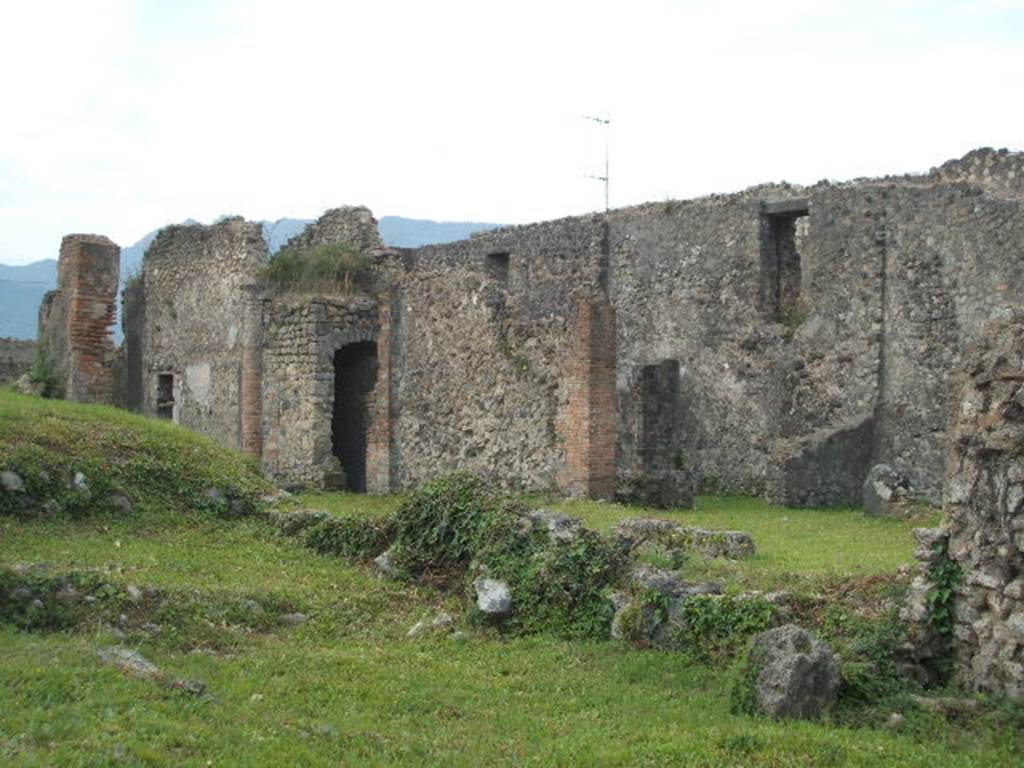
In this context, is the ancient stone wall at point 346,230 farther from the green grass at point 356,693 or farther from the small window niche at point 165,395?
the green grass at point 356,693

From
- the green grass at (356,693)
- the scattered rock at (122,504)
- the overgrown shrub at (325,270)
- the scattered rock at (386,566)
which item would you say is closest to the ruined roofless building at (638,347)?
the overgrown shrub at (325,270)

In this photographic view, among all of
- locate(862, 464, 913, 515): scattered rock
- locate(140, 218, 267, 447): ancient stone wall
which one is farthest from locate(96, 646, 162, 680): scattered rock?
locate(140, 218, 267, 447): ancient stone wall

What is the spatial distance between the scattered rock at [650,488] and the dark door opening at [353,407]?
5.39 metres

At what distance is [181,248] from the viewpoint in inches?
982

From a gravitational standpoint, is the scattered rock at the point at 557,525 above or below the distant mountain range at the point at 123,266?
below

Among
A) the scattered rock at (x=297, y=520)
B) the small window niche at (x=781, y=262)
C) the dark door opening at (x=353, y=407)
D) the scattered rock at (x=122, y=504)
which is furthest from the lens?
the small window niche at (x=781, y=262)

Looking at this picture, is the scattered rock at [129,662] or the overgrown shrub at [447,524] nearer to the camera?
the scattered rock at [129,662]

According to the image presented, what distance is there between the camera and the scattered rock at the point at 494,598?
10.0 m

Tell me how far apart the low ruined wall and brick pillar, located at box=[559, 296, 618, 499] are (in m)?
8.48

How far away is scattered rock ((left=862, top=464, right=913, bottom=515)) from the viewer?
1830 cm

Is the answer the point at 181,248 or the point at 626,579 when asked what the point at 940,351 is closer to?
the point at 626,579

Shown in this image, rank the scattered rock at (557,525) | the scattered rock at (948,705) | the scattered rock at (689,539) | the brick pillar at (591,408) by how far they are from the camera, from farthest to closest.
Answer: the brick pillar at (591,408) < the scattered rock at (689,539) < the scattered rock at (557,525) < the scattered rock at (948,705)

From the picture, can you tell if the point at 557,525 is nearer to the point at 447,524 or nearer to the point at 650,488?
the point at 447,524

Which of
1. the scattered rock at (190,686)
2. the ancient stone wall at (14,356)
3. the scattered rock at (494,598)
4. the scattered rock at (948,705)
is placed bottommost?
the scattered rock at (948,705)
